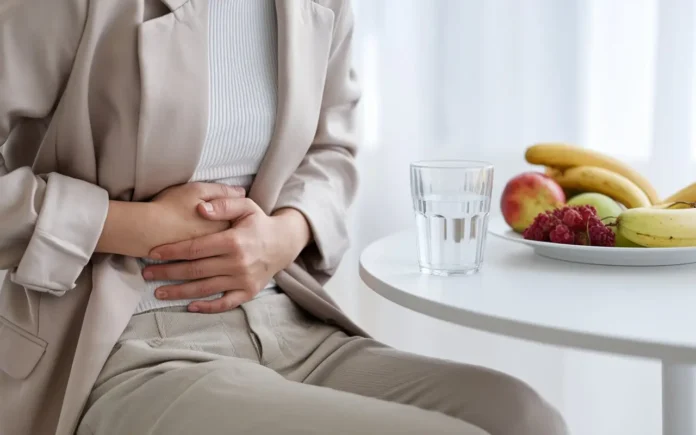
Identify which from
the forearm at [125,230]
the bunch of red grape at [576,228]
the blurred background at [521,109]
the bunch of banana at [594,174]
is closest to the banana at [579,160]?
the bunch of banana at [594,174]

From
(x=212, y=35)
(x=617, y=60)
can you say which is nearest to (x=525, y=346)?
(x=617, y=60)

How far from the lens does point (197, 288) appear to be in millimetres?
1073

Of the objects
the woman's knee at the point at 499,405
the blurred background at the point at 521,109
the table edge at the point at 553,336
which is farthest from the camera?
the blurred background at the point at 521,109

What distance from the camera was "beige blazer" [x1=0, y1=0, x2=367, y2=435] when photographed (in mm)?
981

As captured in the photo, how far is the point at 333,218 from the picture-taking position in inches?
49.2

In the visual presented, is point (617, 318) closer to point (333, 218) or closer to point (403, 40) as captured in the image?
point (333, 218)

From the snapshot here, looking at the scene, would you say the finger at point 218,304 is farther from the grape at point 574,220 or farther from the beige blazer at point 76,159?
the grape at point 574,220

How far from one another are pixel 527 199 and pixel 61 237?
60cm

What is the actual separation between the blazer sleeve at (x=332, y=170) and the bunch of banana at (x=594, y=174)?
0.29 meters

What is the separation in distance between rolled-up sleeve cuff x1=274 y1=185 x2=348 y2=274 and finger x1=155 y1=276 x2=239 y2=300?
0.17 m

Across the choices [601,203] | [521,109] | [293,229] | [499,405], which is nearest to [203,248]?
[293,229]

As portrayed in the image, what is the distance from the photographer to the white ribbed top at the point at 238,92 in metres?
1.11

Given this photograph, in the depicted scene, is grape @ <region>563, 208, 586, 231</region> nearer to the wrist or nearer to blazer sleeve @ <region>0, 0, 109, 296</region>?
the wrist

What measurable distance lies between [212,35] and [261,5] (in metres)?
0.10
